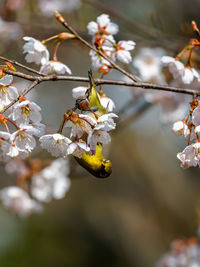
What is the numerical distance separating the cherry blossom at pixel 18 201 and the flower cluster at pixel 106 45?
1.45 m

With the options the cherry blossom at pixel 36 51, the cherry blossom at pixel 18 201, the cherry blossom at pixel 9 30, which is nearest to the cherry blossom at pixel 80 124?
the cherry blossom at pixel 36 51

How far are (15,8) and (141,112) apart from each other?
1683 millimetres

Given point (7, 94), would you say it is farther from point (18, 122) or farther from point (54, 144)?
point (54, 144)

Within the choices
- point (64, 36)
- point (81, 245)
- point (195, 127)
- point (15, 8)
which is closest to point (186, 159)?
point (195, 127)

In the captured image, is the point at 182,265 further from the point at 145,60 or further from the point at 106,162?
the point at 106,162

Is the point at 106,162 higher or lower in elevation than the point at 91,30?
lower

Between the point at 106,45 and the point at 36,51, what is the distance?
0.94 ft

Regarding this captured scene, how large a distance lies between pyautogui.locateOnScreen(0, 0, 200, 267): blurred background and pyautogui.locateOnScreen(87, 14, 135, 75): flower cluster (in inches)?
93.0

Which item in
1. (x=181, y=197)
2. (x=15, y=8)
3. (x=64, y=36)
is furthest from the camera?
(x=181, y=197)

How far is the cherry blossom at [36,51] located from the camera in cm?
129

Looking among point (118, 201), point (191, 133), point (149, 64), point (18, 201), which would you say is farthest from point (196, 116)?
point (118, 201)

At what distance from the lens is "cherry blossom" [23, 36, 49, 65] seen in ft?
4.24

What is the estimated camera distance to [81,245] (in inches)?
246

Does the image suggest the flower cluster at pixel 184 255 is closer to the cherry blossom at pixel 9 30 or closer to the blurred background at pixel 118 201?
the blurred background at pixel 118 201
